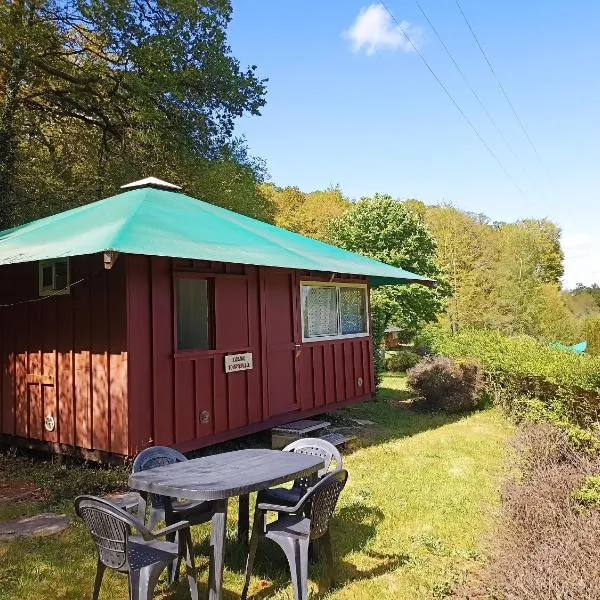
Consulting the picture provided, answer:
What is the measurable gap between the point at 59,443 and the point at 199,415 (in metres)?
1.79

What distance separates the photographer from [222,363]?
726cm

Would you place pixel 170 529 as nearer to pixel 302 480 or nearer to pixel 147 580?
pixel 147 580

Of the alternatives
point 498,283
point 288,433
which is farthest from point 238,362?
point 498,283

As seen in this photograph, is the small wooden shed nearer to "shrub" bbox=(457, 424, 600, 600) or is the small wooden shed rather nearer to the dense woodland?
"shrub" bbox=(457, 424, 600, 600)

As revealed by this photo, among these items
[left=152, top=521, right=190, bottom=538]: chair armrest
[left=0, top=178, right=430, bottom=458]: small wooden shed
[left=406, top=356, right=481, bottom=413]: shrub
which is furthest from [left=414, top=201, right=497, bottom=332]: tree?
[left=152, top=521, right=190, bottom=538]: chair armrest

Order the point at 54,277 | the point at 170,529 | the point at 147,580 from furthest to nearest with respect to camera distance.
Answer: the point at 54,277 → the point at 170,529 → the point at 147,580

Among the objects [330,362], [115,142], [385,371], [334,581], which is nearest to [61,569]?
[334,581]

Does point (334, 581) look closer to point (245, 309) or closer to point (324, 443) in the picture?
point (324, 443)

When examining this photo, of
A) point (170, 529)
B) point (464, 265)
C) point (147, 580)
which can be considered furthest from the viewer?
point (464, 265)

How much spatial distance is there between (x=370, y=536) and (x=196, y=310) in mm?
3813

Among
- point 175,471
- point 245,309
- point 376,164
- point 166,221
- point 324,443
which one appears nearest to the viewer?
point 175,471

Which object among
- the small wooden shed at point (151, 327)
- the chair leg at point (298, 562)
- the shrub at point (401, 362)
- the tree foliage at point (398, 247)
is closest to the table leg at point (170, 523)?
the chair leg at point (298, 562)

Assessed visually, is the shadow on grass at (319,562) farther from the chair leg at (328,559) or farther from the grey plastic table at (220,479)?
the grey plastic table at (220,479)

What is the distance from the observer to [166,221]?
6.71 m
